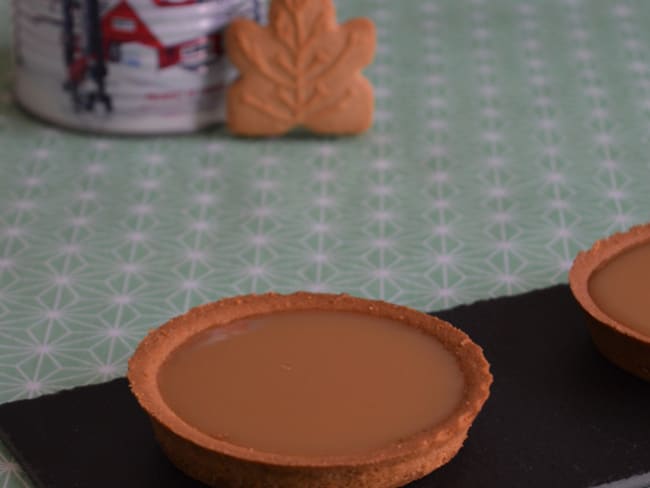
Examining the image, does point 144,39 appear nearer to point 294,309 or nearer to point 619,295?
point 294,309

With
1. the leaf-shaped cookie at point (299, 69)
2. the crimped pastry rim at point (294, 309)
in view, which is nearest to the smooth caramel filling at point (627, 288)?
the crimped pastry rim at point (294, 309)

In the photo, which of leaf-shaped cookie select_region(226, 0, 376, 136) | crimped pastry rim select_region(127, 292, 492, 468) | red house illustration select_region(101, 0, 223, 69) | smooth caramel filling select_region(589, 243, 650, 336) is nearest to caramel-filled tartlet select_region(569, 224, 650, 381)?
smooth caramel filling select_region(589, 243, 650, 336)

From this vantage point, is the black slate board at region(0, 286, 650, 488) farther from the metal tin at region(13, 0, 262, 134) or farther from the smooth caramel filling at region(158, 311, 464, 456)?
the metal tin at region(13, 0, 262, 134)

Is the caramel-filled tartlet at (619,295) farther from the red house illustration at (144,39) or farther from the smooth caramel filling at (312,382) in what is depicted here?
the red house illustration at (144,39)

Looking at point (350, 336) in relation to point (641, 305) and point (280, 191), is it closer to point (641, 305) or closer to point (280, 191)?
point (641, 305)

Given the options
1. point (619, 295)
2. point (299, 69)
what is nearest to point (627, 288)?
point (619, 295)

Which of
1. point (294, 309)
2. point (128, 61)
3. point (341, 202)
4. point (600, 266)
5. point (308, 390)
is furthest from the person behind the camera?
point (128, 61)
